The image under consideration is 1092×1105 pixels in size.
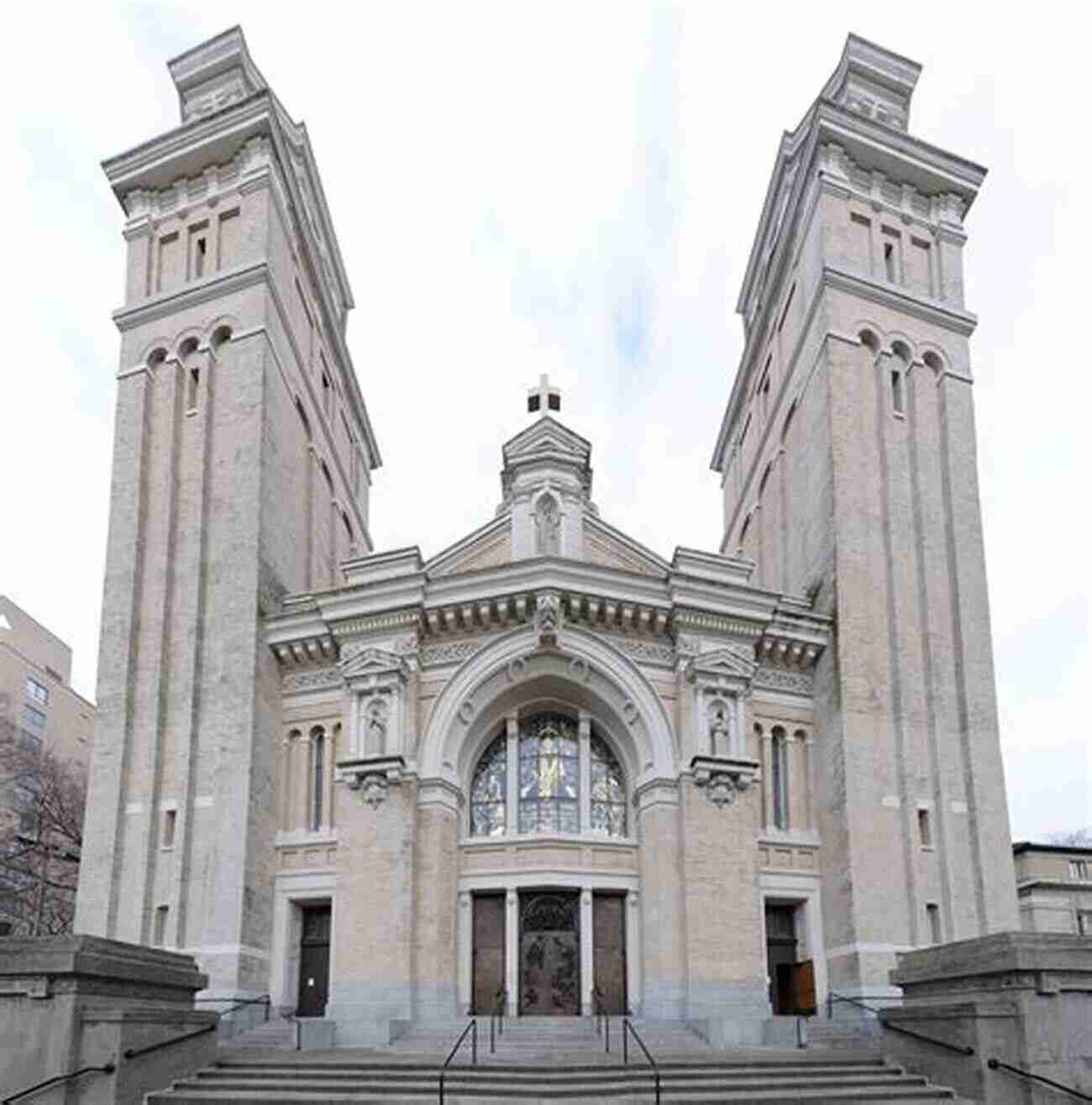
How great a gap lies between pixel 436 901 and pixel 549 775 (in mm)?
3659

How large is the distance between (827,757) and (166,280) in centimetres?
2001

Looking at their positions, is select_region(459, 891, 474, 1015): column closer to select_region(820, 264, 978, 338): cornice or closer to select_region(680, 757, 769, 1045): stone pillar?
select_region(680, 757, 769, 1045): stone pillar

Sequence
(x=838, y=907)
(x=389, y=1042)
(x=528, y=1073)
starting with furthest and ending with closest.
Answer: (x=838, y=907), (x=389, y=1042), (x=528, y=1073)

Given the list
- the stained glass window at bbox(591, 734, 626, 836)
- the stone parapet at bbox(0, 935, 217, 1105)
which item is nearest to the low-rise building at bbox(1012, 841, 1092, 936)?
the stained glass window at bbox(591, 734, 626, 836)

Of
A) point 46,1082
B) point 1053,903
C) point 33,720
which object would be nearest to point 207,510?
point 46,1082

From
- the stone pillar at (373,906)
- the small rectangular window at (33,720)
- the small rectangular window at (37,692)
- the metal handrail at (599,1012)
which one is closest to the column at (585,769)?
the stone pillar at (373,906)

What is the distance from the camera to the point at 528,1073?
18094mm

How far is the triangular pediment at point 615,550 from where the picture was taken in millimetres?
27625

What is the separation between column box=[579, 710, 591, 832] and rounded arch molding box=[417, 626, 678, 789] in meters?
0.58

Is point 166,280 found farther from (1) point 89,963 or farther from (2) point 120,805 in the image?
(1) point 89,963

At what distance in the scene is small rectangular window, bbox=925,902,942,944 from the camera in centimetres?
2467

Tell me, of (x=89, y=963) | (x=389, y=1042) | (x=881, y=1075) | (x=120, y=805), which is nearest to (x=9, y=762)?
(x=120, y=805)

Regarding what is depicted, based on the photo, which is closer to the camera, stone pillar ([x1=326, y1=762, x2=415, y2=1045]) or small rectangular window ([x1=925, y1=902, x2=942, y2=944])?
stone pillar ([x1=326, y1=762, x2=415, y2=1045])

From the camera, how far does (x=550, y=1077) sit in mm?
17859
